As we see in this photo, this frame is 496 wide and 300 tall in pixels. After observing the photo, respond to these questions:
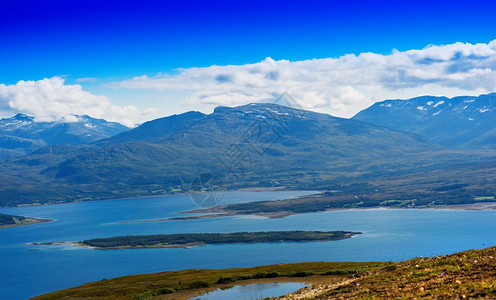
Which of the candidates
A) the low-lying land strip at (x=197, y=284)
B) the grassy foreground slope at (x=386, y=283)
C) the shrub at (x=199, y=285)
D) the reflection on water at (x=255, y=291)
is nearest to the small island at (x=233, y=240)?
the low-lying land strip at (x=197, y=284)

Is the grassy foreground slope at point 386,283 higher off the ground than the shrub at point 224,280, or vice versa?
the grassy foreground slope at point 386,283

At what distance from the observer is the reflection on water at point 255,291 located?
45.9m

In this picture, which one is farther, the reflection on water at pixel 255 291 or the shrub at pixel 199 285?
the shrub at pixel 199 285

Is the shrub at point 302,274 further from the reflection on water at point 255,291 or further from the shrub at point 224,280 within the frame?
the shrub at point 224,280

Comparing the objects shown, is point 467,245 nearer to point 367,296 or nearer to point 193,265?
point 193,265

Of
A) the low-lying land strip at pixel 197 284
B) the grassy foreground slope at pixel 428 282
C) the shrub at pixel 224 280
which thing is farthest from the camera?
the shrub at pixel 224 280

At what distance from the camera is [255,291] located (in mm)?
48094

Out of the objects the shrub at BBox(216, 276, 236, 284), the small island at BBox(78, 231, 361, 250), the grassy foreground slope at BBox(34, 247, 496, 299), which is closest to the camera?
the grassy foreground slope at BBox(34, 247, 496, 299)

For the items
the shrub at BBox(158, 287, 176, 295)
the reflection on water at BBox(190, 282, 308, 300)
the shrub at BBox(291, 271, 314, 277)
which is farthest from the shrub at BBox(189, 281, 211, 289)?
the shrub at BBox(291, 271, 314, 277)

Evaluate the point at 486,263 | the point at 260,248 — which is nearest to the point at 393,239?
the point at 260,248

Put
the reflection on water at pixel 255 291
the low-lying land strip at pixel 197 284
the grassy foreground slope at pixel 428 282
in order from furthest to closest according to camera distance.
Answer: the low-lying land strip at pixel 197 284
the reflection on water at pixel 255 291
the grassy foreground slope at pixel 428 282

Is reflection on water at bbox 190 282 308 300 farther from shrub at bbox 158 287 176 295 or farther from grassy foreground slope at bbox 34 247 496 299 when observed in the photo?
shrub at bbox 158 287 176 295

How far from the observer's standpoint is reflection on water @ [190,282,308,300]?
1805 inches

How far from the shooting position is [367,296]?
31.6 meters
